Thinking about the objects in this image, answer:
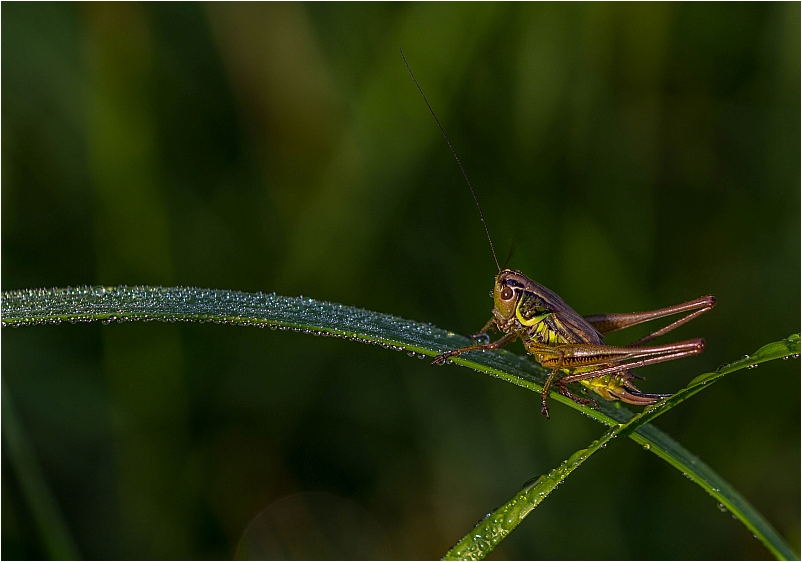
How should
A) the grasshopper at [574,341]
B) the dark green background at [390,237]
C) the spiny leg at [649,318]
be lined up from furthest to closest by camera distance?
the dark green background at [390,237] → the spiny leg at [649,318] → the grasshopper at [574,341]

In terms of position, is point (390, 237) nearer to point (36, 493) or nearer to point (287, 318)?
point (287, 318)

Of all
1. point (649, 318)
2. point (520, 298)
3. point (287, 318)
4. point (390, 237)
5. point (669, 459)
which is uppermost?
point (390, 237)

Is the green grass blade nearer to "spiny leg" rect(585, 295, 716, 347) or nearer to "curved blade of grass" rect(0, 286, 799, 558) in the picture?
"curved blade of grass" rect(0, 286, 799, 558)

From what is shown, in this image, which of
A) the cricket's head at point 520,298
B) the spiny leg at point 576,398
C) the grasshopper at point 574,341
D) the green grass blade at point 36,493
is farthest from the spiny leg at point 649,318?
the green grass blade at point 36,493

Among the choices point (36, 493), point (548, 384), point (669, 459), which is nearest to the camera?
point (669, 459)

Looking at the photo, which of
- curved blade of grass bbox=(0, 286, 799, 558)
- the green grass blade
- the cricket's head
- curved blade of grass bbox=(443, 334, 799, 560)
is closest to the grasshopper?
the cricket's head

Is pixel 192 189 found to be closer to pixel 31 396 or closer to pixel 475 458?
pixel 31 396

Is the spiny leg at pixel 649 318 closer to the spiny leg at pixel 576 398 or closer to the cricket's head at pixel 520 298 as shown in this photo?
the cricket's head at pixel 520 298

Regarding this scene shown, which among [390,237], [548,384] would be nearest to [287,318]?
Result: [548,384]
